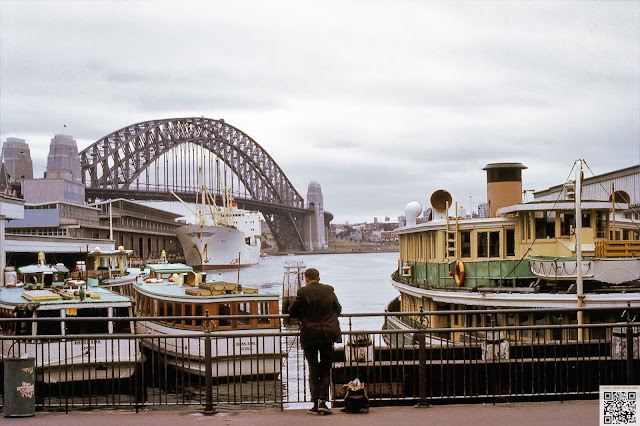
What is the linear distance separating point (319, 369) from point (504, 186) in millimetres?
16893

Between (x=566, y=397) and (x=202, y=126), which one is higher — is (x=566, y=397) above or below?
below

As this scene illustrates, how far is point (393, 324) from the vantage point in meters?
25.3

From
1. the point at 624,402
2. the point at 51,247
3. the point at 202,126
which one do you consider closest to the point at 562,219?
the point at 624,402

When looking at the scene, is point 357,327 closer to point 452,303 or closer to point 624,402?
point 452,303

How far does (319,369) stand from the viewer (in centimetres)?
958

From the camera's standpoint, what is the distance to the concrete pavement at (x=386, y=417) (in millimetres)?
8891

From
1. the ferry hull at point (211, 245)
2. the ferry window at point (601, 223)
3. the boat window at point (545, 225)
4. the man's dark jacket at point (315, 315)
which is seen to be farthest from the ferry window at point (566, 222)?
the ferry hull at point (211, 245)

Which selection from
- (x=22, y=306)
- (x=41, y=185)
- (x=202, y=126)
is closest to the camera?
(x=22, y=306)

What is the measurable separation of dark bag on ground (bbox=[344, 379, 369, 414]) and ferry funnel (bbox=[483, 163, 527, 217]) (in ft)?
53.7

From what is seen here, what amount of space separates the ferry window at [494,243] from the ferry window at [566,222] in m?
1.79

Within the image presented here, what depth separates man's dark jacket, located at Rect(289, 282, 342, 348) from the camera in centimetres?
924

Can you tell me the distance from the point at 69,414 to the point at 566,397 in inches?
273

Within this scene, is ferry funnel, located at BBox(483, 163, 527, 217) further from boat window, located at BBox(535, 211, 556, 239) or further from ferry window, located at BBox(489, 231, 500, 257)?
boat window, located at BBox(535, 211, 556, 239)

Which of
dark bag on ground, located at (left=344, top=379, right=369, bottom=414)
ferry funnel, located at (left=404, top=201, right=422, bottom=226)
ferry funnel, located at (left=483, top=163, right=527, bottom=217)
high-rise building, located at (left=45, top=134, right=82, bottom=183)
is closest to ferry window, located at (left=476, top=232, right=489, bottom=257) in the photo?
ferry funnel, located at (left=483, top=163, right=527, bottom=217)
